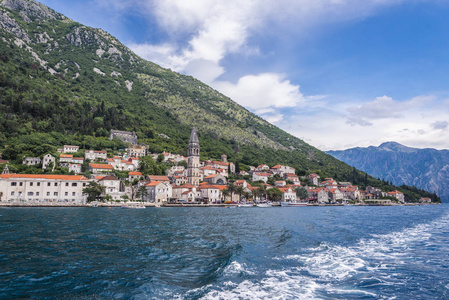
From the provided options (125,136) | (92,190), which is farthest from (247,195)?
(125,136)

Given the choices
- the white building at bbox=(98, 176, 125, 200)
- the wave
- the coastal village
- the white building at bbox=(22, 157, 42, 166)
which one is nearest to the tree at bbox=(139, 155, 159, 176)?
the coastal village

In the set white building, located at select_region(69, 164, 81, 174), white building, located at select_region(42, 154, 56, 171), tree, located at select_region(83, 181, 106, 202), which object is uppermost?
white building, located at select_region(42, 154, 56, 171)

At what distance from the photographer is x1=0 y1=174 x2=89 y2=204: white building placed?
61562 millimetres

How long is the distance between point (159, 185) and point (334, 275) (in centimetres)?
7042

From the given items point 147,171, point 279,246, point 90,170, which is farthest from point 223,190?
point 279,246

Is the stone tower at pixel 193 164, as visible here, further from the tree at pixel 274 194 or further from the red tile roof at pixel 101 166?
the red tile roof at pixel 101 166

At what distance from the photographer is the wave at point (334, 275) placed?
1042cm

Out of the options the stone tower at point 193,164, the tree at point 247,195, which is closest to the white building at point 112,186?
the stone tower at point 193,164

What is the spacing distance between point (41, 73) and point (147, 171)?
103392 millimetres

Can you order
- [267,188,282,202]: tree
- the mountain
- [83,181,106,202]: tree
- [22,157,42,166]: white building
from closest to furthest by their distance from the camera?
[83,181,106,202]: tree, [22,157,42,166]: white building, [267,188,282,202]: tree, the mountain

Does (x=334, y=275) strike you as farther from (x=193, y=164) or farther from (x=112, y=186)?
(x=193, y=164)

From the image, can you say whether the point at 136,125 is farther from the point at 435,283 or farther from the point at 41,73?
the point at 435,283

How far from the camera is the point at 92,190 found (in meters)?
66.6

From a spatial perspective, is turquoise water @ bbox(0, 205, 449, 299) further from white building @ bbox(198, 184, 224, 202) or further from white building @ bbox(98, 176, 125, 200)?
white building @ bbox(198, 184, 224, 202)
